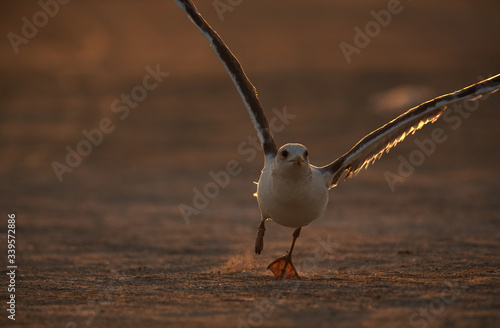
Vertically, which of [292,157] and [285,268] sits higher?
[292,157]

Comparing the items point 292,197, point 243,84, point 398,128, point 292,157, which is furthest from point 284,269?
point 243,84

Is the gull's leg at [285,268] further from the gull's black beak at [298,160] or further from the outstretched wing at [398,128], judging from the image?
the gull's black beak at [298,160]

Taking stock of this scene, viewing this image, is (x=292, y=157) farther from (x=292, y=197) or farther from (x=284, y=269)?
(x=284, y=269)

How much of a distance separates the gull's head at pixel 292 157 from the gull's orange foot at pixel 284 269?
1.55m

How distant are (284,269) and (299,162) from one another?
1782 mm

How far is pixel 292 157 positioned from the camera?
877 cm

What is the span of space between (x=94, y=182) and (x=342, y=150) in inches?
348

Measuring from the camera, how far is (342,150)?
84.6 ft

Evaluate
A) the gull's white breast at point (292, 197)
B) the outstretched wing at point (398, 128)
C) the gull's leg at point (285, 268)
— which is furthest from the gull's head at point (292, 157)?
the gull's leg at point (285, 268)

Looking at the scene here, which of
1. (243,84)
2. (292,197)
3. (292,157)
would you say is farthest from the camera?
(243,84)

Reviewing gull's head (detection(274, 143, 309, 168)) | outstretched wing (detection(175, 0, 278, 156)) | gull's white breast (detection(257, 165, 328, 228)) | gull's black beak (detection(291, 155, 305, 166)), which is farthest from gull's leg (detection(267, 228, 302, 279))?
gull's black beak (detection(291, 155, 305, 166))

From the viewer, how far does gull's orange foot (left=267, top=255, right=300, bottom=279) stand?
31.7 ft

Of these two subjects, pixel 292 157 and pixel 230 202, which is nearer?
pixel 292 157

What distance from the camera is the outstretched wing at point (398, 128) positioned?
940 cm
